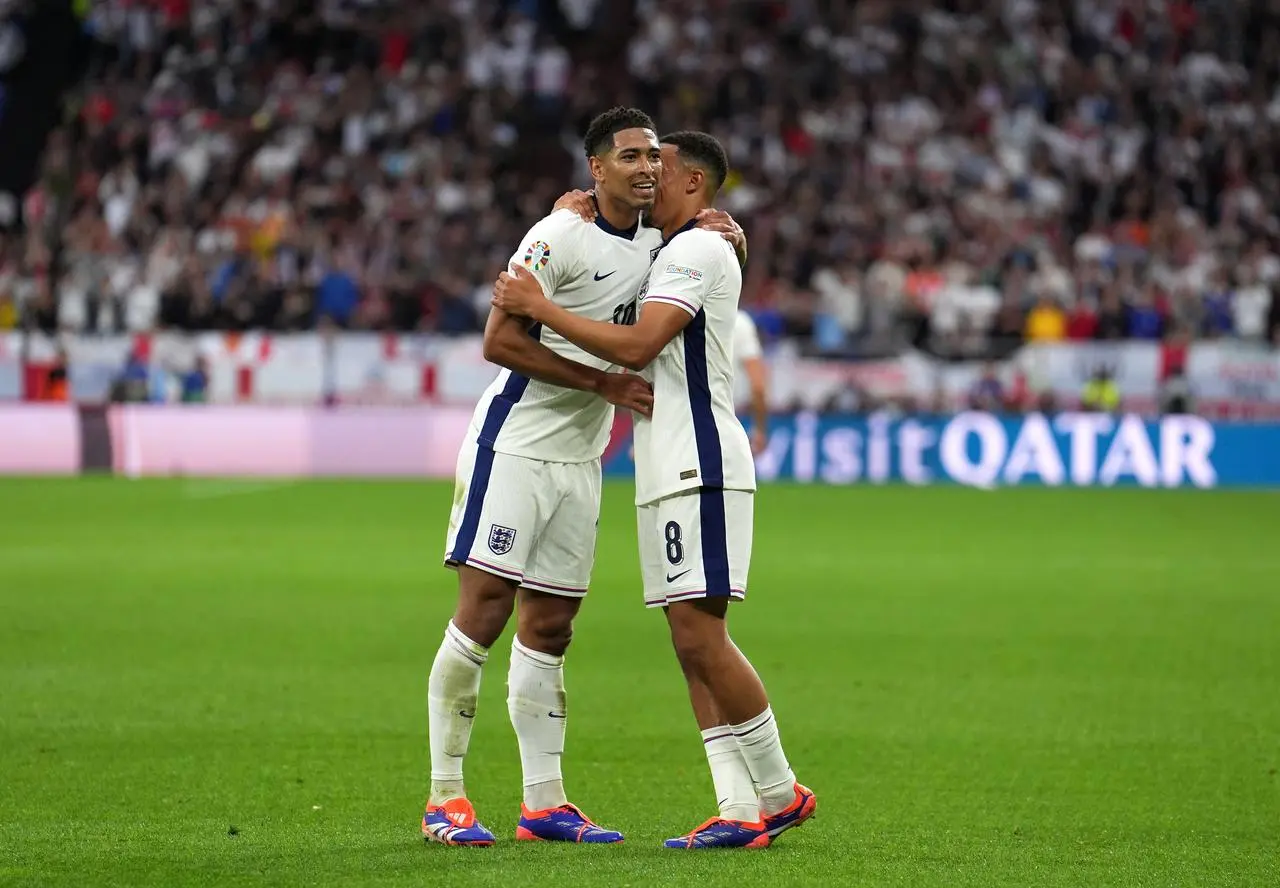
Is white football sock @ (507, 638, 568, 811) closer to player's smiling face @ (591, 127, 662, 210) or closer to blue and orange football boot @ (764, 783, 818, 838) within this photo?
blue and orange football boot @ (764, 783, 818, 838)

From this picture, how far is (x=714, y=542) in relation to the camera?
5551 millimetres

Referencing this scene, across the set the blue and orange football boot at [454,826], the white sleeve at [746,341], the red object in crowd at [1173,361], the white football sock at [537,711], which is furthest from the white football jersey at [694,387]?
the red object in crowd at [1173,361]

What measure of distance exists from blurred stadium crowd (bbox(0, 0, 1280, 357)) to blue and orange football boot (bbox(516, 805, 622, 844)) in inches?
687

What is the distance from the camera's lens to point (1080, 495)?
2139 cm

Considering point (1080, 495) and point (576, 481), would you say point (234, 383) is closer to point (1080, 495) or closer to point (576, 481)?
point (1080, 495)

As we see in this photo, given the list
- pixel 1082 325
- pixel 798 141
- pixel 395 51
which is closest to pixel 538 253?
pixel 1082 325

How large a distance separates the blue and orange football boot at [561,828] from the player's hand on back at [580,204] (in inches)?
73.1

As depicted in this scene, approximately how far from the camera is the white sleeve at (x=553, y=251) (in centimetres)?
571

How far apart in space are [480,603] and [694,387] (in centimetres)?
94

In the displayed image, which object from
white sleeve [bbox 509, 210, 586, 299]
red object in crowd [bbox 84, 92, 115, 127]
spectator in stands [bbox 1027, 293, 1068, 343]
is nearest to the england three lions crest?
white sleeve [bbox 509, 210, 586, 299]

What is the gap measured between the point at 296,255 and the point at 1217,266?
12.4 meters

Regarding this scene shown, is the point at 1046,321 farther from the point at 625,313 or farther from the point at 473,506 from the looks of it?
the point at 473,506

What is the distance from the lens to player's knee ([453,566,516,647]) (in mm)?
5773

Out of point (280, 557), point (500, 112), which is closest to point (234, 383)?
point (500, 112)
